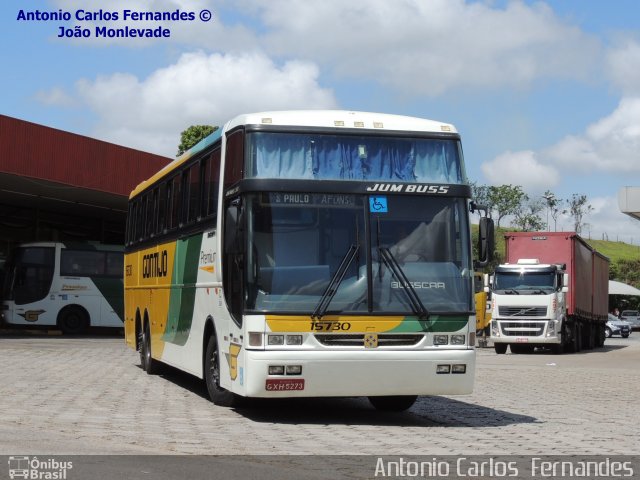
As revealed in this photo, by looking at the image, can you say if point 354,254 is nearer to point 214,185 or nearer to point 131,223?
point 214,185

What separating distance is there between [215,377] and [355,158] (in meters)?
3.48

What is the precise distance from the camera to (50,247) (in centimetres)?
3975

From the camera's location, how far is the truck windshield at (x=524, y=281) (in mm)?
34438

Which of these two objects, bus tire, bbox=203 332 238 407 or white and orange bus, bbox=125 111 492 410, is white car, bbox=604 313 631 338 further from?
white and orange bus, bbox=125 111 492 410

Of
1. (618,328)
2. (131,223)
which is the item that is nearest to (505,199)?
(618,328)

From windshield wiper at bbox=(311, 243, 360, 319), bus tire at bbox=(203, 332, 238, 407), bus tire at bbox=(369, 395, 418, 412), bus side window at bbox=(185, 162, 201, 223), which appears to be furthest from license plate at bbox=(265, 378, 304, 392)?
bus side window at bbox=(185, 162, 201, 223)

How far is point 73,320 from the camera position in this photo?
39750 millimetres

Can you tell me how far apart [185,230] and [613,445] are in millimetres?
7224

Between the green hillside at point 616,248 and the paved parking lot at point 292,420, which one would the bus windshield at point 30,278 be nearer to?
the paved parking lot at point 292,420

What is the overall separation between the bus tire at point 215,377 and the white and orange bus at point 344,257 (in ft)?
1.74

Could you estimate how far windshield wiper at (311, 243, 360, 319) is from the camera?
11938mm

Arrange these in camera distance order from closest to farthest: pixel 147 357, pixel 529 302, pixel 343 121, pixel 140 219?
pixel 343 121 < pixel 147 357 < pixel 140 219 < pixel 529 302

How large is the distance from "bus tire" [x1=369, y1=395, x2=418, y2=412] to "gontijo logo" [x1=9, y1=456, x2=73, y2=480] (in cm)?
610

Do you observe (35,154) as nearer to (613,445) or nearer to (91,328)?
(91,328)
